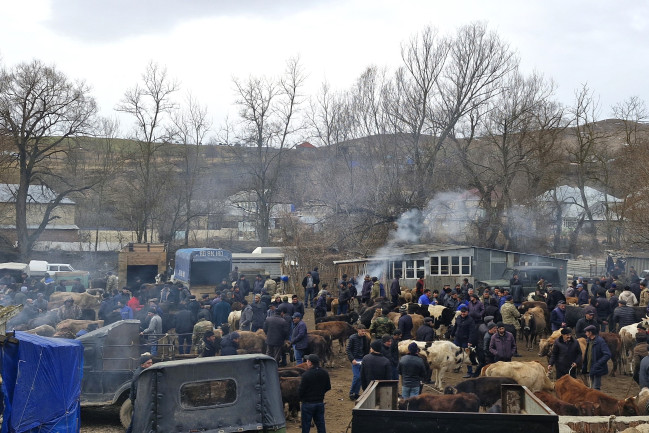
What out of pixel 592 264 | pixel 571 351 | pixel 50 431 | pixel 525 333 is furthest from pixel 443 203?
pixel 50 431

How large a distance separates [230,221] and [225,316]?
44061 millimetres

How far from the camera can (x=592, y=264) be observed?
40562 mm

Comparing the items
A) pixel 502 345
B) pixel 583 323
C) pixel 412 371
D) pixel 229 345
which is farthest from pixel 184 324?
pixel 583 323

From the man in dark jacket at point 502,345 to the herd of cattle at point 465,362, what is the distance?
628mm

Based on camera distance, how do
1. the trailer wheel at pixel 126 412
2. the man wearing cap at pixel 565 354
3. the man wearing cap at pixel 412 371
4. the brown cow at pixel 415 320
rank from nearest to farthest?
the trailer wheel at pixel 126 412 → the man wearing cap at pixel 412 371 → the man wearing cap at pixel 565 354 → the brown cow at pixel 415 320

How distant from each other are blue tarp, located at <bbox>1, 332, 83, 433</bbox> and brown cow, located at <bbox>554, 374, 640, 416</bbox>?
7720 millimetres

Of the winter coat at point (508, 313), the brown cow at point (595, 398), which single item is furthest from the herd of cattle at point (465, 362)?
the winter coat at point (508, 313)

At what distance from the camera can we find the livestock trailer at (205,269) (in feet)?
101

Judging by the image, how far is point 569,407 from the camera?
10.1 meters

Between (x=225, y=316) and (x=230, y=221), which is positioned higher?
(x=230, y=221)

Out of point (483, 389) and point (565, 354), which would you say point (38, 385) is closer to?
point (483, 389)

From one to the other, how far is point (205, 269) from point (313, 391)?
21455 mm

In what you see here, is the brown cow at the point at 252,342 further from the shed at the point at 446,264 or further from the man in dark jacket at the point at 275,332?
the shed at the point at 446,264

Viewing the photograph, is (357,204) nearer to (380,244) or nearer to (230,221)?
(380,244)
